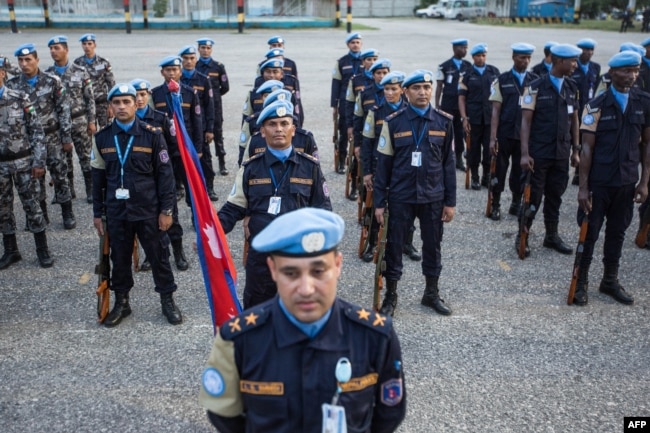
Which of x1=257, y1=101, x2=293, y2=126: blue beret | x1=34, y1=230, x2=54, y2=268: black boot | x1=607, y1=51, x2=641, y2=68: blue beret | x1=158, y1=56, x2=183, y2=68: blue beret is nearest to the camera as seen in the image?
x1=257, y1=101, x2=293, y2=126: blue beret

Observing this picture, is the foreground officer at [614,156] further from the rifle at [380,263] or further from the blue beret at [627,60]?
the rifle at [380,263]

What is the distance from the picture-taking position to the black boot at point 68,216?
28.8 feet

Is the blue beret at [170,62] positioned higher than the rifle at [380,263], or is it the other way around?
the blue beret at [170,62]

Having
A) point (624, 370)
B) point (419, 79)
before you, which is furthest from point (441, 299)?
point (419, 79)

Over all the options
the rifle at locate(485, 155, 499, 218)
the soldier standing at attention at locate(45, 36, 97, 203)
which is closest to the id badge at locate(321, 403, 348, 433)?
the rifle at locate(485, 155, 499, 218)

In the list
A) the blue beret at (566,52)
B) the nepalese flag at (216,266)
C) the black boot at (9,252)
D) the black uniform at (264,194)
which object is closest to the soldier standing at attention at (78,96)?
the black boot at (9,252)

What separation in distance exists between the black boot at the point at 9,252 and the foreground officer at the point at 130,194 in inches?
84.9

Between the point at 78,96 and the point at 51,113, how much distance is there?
0.96 m

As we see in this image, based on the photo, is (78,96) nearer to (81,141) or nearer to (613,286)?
(81,141)

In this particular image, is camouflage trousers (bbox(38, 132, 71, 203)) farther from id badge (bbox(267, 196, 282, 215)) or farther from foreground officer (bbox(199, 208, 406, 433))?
foreground officer (bbox(199, 208, 406, 433))

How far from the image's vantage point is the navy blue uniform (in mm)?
5961

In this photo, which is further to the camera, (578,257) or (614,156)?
(578,257)

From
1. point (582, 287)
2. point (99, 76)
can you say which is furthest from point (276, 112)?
point (99, 76)

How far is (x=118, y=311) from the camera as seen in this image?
20.6 ft
